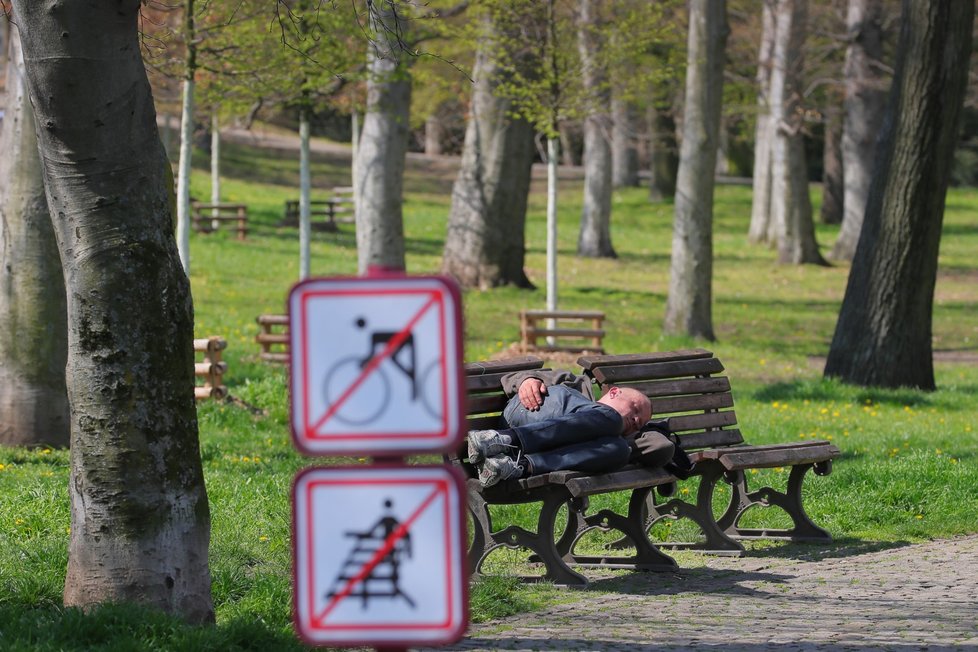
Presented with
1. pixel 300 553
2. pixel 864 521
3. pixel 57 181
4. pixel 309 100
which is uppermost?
pixel 309 100

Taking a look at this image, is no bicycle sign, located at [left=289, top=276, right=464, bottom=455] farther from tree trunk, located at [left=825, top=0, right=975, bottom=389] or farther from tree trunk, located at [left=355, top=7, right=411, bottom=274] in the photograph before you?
tree trunk, located at [left=355, top=7, right=411, bottom=274]

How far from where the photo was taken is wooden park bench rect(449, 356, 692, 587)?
738cm

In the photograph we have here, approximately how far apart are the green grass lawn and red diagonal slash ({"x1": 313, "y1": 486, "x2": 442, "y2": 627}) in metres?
2.44

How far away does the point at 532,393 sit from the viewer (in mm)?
7922

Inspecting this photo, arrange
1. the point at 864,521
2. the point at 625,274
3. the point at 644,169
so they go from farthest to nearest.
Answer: the point at 644,169 → the point at 625,274 → the point at 864,521

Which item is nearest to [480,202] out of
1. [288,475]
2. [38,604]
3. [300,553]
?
[288,475]

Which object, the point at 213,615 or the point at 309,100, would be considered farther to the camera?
Result: the point at 309,100

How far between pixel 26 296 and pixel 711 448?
4958 millimetres

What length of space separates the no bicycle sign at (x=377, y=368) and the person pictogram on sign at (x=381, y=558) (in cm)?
16

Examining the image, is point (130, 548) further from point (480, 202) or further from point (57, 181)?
point (480, 202)

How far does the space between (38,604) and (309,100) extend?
13238mm

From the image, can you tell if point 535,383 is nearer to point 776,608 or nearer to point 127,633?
point 776,608

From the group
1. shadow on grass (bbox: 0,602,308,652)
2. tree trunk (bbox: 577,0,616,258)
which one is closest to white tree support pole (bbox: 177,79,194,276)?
shadow on grass (bbox: 0,602,308,652)

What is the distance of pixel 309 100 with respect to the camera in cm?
1870
